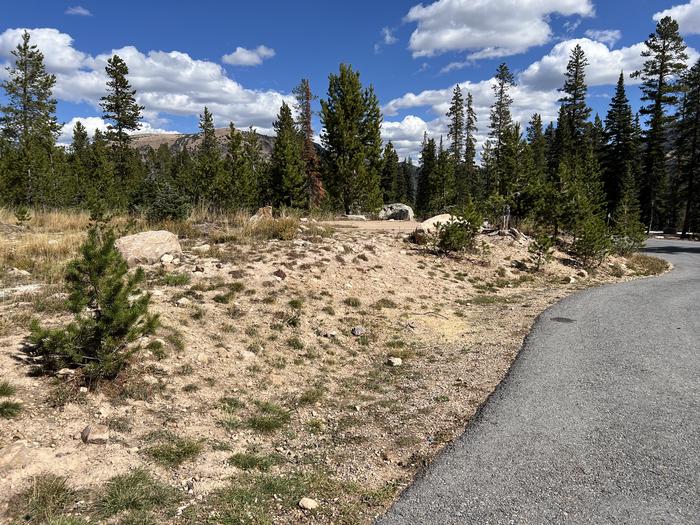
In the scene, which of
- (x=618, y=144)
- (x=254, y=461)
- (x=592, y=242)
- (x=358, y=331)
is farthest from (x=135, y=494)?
(x=618, y=144)

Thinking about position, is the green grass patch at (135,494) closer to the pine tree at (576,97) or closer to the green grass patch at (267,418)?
the green grass patch at (267,418)

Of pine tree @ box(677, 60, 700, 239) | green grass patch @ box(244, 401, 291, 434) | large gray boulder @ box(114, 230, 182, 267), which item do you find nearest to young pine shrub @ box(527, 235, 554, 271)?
large gray boulder @ box(114, 230, 182, 267)

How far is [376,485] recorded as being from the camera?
402 centimetres

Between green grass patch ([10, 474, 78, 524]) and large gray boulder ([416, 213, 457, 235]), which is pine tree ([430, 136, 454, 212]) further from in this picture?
green grass patch ([10, 474, 78, 524])

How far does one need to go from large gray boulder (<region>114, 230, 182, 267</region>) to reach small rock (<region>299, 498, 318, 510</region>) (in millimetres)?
7339

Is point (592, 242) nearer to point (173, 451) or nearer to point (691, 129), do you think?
point (173, 451)

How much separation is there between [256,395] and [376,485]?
2.28 meters

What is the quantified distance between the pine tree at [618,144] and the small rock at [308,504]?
150ft

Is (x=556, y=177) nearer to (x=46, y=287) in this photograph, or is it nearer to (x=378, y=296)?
(x=378, y=296)

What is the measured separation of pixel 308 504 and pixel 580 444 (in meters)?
3.01

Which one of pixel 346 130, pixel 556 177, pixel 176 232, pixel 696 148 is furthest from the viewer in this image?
pixel 696 148

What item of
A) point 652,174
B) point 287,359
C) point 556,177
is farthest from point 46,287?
point 652,174

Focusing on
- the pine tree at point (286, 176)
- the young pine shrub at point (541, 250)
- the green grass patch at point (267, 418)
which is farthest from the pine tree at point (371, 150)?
the green grass patch at point (267, 418)

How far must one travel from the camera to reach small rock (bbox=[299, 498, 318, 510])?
361 cm
